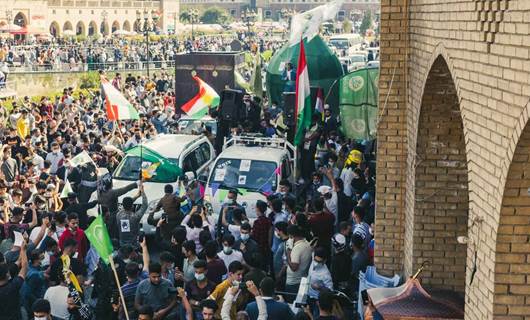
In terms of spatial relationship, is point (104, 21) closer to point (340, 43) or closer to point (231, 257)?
point (340, 43)

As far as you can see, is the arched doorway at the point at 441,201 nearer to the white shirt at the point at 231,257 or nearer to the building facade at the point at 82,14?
the white shirt at the point at 231,257

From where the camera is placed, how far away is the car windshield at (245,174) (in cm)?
1582

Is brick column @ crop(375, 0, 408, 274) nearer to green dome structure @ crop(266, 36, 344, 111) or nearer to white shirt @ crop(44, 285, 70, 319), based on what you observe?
white shirt @ crop(44, 285, 70, 319)

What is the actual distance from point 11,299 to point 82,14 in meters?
89.4

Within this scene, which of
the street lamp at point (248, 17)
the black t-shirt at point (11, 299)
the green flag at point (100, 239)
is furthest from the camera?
the street lamp at point (248, 17)

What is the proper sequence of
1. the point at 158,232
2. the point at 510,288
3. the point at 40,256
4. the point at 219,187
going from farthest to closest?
the point at 219,187 → the point at 158,232 → the point at 40,256 → the point at 510,288

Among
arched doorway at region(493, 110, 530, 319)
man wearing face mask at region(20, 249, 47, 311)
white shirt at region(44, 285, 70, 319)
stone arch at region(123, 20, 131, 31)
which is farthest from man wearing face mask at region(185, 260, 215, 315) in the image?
stone arch at region(123, 20, 131, 31)

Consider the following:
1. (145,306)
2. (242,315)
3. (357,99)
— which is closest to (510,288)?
(242,315)

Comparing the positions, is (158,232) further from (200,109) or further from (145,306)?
(200,109)

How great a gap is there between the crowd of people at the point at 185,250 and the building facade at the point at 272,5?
454ft

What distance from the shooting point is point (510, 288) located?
Answer: 6605 millimetres

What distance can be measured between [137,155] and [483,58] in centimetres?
1097

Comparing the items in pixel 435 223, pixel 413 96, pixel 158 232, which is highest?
pixel 413 96

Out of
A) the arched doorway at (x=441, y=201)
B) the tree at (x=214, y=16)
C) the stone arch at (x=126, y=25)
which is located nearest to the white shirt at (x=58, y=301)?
the arched doorway at (x=441, y=201)
